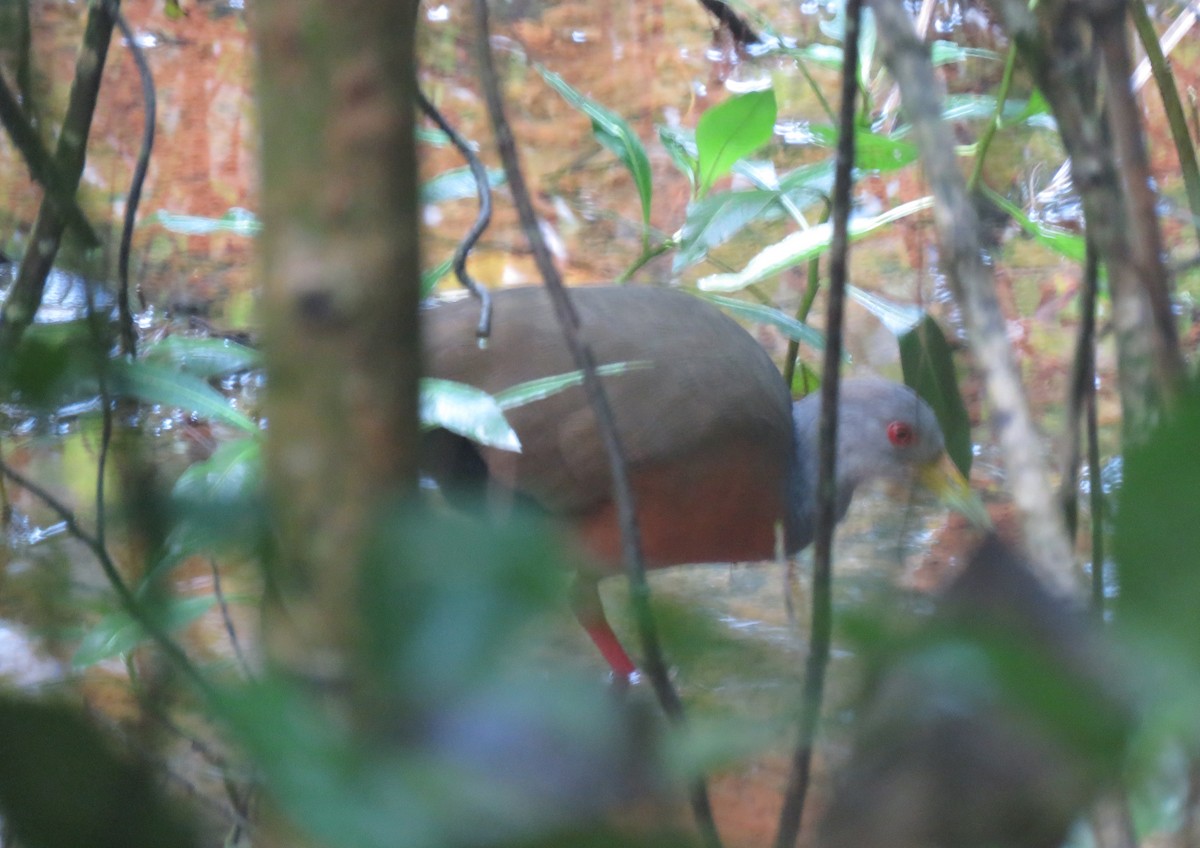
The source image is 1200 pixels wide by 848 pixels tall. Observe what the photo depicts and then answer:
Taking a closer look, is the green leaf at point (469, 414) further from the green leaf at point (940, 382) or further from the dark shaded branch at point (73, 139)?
the green leaf at point (940, 382)

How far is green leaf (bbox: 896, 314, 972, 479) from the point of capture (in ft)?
4.42

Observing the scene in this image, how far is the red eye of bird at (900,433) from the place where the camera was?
1.99m

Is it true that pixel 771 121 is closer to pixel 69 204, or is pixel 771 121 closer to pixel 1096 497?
pixel 1096 497

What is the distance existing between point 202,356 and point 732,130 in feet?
2.33

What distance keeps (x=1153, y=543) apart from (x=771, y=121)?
4.21 ft

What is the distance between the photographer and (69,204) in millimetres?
386

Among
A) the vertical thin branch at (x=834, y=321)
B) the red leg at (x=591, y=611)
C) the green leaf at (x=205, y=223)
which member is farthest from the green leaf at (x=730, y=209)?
the vertical thin branch at (x=834, y=321)

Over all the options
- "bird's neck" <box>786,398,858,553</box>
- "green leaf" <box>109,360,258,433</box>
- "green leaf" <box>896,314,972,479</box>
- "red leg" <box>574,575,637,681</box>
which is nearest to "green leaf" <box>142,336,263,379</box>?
"green leaf" <box>109,360,258,433</box>

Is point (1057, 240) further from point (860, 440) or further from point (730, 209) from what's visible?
point (860, 440)

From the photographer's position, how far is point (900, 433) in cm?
200

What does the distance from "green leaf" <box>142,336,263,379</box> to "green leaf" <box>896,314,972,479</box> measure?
2.40ft

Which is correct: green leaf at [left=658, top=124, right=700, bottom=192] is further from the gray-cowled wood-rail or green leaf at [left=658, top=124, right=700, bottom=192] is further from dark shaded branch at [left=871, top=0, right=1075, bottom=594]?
dark shaded branch at [left=871, top=0, right=1075, bottom=594]

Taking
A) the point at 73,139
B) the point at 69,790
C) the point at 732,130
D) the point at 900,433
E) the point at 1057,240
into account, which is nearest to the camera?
the point at 69,790

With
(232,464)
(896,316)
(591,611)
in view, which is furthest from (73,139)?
(896,316)
